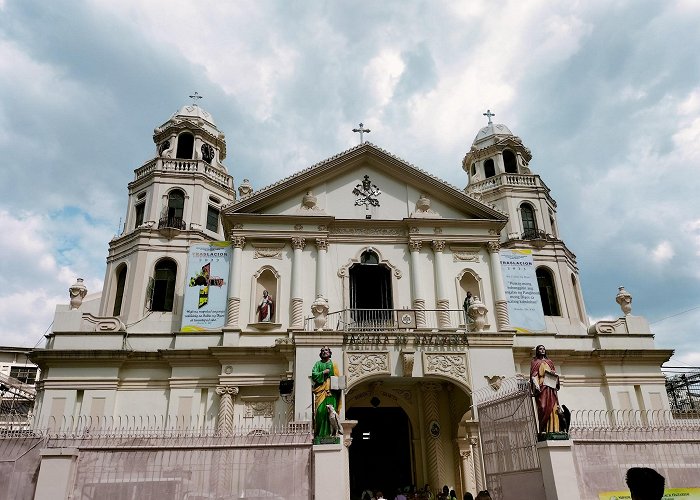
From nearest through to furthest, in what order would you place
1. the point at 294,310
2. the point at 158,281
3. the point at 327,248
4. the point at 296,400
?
the point at 296,400, the point at 294,310, the point at 327,248, the point at 158,281

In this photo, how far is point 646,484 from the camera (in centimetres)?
451

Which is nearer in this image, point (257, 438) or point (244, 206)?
point (257, 438)

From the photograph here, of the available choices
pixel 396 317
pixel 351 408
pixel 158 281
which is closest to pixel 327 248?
pixel 396 317

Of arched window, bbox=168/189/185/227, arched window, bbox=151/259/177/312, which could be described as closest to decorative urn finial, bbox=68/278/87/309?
arched window, bbox=151/259/177/312

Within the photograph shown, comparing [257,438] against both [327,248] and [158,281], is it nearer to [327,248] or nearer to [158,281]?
[327,248]

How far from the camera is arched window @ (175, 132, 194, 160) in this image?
29.2 m

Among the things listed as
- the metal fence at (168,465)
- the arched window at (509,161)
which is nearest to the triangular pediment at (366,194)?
the arched window at (509,161)

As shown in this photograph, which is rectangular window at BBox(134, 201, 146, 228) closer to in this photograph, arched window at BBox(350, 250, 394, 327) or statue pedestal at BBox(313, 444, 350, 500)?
arched window at BBox(350, 250, 394, 327)

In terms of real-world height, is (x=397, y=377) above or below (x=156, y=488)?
above

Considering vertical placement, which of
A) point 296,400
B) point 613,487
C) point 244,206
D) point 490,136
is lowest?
point 613,487

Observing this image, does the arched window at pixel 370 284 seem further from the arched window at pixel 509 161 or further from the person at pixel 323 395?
the arched window at pixel 509 161

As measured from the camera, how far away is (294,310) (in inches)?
814

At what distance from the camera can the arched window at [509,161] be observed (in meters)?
30.9

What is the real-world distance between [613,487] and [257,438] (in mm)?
7160
